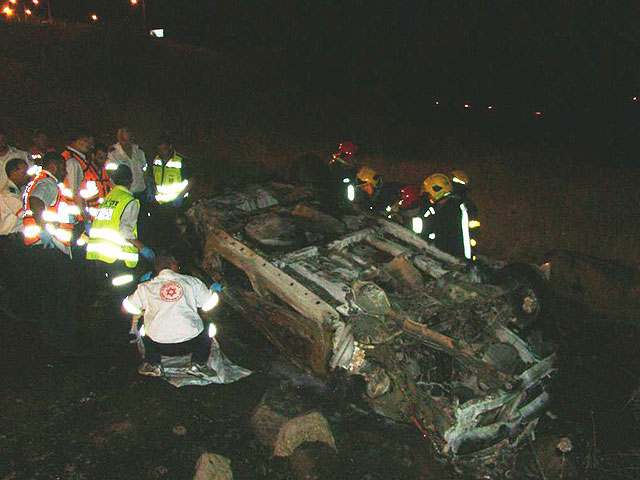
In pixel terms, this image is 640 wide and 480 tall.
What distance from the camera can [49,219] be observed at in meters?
4.60

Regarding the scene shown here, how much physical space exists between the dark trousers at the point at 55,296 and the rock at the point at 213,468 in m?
2.08

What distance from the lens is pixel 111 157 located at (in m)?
6.24

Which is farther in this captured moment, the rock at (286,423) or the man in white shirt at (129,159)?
the man in white shirt at (129,159)

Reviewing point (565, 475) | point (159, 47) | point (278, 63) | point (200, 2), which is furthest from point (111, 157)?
point (200, 2)

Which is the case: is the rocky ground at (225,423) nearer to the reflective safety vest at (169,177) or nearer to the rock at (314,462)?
the rock at (314,462)

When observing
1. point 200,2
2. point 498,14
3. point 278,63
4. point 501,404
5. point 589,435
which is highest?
point 200,2

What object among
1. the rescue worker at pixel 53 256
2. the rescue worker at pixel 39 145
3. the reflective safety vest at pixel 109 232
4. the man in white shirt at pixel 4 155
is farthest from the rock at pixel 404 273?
the rescue worker at pixel 39 145

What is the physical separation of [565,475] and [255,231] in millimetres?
3306

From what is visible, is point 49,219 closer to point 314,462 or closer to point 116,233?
point 116,233

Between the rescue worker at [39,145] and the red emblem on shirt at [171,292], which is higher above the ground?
the rescue worker at [39,145]

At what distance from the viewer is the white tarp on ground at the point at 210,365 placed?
4402 millimetres

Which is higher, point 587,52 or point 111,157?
point 587,52

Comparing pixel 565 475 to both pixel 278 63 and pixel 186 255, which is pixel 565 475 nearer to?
pixel 186 255

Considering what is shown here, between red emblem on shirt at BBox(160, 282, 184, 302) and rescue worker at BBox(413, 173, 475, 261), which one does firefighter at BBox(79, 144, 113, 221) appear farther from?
rescue worker at BBox(413, 173, 475, 261)
